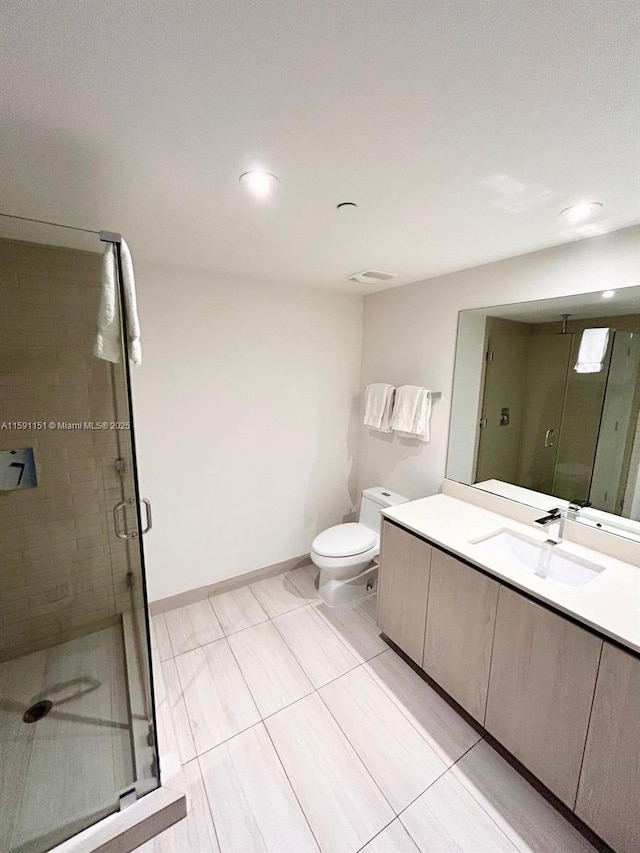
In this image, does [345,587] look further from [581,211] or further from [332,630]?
[581,211]

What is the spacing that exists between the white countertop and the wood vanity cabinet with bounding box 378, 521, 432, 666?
0.10m

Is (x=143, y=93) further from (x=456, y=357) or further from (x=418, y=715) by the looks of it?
(x=418, y=715)

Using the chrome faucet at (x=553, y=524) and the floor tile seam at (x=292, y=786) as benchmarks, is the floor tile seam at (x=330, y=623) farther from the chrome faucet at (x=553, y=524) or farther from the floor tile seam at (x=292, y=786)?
the chrome faucet at (x=553, y=524)

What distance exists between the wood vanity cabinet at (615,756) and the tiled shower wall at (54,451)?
2348 millimetres

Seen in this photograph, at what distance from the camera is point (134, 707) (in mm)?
1703

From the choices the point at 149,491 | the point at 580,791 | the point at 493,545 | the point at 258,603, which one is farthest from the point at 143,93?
the point at 258,603

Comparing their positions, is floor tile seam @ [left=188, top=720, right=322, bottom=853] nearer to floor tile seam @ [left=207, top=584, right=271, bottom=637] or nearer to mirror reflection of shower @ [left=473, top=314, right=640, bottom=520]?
floor tile seam @ [left=207, top=584, right=271, bottom=637]

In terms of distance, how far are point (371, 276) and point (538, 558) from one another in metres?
1.84

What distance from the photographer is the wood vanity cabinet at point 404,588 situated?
183 cm

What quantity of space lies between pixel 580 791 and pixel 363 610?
1350mm

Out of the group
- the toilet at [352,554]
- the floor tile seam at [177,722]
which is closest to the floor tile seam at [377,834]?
the floor tile seam at [177,722]

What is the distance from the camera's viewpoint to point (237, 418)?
2.45 m

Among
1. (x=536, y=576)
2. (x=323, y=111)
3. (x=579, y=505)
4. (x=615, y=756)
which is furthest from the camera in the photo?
(x=579, y=505)

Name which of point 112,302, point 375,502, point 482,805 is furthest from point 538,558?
point 112,302
